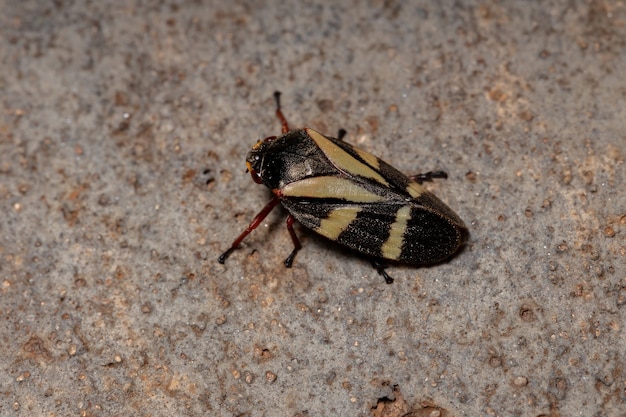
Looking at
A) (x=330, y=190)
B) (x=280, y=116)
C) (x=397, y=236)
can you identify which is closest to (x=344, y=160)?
(x=330, y=190)

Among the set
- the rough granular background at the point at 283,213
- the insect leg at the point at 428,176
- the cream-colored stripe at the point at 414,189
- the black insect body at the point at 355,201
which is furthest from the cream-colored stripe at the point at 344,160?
the rough granular background at the point at 283,213

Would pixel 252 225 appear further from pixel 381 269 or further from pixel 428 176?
pixel 428 176

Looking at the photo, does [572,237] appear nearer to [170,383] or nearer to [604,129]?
[604,129]

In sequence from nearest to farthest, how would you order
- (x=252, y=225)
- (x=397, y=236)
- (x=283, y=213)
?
(x=397, y=236) → (x=252, y=225) → (x=283, y=213)

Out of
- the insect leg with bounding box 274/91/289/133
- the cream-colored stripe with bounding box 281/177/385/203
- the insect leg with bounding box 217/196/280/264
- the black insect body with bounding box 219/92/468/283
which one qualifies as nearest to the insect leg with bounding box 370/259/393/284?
the black insect body with bounding box 219/92/468/283

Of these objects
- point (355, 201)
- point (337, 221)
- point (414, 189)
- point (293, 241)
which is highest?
point (414, 189)

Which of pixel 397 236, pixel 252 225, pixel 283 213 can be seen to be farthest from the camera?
pixel 283 213

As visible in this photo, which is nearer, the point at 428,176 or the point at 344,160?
the point at 344,160

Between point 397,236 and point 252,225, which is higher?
point 397,236
